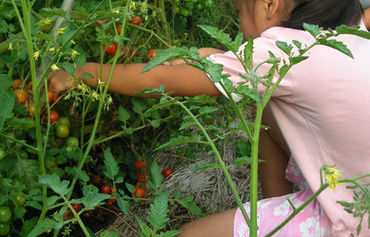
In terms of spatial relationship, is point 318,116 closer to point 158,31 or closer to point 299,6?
point 299,6

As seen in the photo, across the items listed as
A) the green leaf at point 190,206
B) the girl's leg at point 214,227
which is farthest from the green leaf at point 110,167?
the girl's leg at point 214,227

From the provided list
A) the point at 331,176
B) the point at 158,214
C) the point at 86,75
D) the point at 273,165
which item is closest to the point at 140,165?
the point at 273,165

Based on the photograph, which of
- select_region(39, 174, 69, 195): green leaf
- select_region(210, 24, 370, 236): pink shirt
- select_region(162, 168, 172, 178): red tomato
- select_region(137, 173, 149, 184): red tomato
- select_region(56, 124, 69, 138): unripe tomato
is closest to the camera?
select_region(39, 174, 69, 195): green leaf

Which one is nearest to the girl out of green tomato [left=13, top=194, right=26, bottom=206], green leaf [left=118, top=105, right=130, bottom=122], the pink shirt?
the pink shirt

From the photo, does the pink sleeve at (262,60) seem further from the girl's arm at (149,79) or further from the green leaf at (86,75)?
the green leaf at (86,75)

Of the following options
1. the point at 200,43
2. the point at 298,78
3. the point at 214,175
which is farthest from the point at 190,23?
the point at 298,78

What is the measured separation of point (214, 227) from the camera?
140cm

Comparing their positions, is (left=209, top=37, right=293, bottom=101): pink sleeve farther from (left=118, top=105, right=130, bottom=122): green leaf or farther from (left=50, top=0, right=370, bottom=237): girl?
(left=118, top=105, right=130, bottom=122): green leaf

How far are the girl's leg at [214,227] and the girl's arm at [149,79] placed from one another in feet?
1.11

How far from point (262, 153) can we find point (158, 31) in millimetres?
576

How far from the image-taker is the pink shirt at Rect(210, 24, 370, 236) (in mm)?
1223

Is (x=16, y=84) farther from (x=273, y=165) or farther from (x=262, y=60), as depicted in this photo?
(x=273, y=165)

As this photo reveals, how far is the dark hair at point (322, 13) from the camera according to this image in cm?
132

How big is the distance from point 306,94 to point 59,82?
25.5 inches
